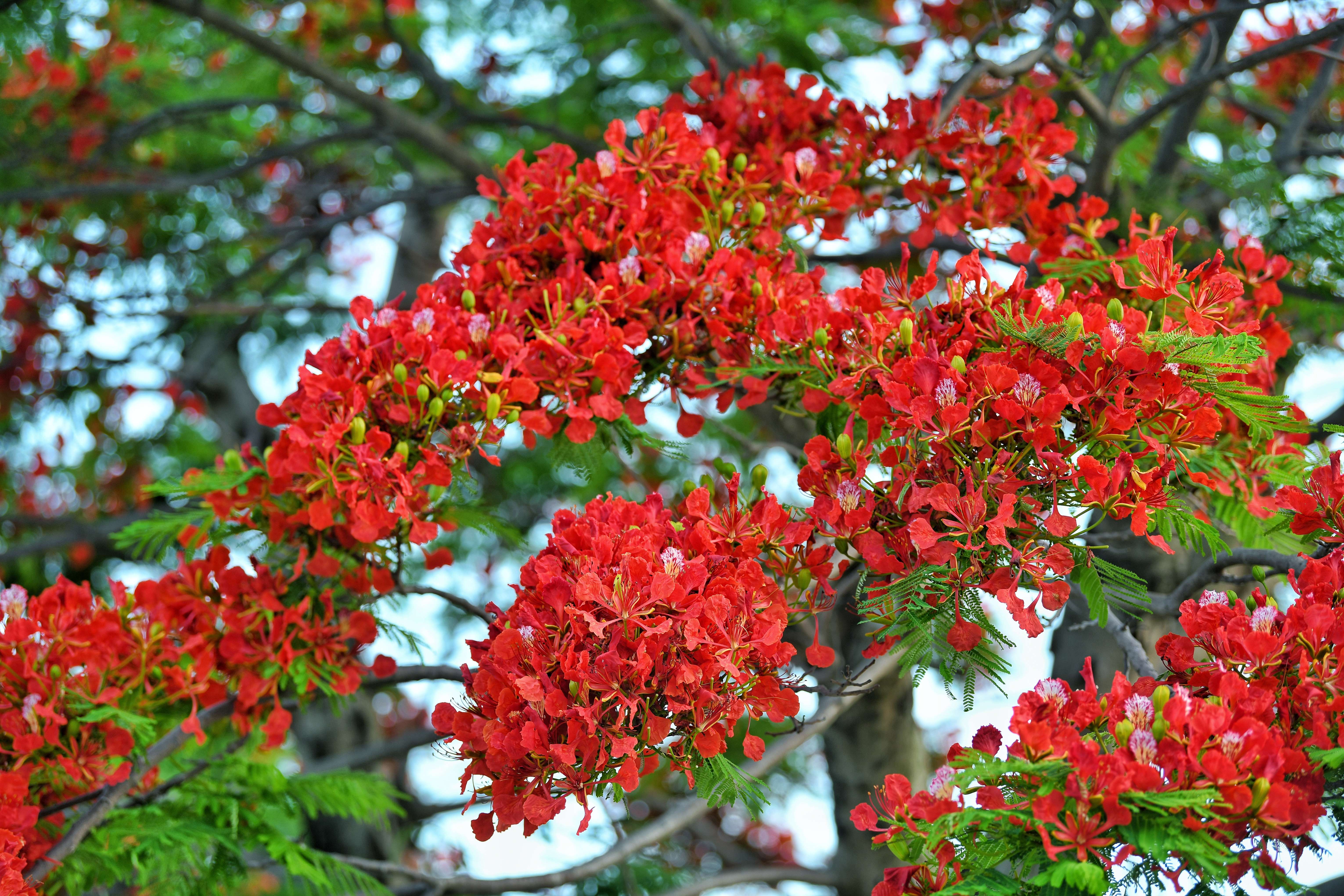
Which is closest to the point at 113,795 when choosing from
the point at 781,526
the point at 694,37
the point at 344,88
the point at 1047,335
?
the point at 781,526

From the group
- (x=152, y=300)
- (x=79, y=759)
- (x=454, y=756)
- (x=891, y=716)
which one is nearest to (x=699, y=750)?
(x=454, y=756)

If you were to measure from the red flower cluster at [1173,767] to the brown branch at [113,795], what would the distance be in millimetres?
1436

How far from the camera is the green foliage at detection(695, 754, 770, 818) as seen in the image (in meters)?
1.55

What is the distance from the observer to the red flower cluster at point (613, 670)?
1448mm

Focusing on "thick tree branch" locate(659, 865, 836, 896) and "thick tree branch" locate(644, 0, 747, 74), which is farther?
"thick tree branch" locate(644, 0, 747, 74)

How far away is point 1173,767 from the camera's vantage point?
4.44 feet

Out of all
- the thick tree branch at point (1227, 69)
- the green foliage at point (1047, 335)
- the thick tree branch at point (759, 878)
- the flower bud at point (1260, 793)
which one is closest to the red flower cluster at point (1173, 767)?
the flower bud at point (1260, 793)

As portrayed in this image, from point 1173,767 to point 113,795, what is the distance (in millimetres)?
1936

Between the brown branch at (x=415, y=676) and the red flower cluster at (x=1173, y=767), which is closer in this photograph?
the red flower cluster at (x=1173, y=767)

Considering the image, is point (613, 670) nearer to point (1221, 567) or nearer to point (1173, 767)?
point (1173, 767)

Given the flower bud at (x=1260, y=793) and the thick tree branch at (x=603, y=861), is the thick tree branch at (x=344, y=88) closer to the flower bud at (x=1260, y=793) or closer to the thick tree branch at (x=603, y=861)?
the thick tree branch at (x=603, y=861)

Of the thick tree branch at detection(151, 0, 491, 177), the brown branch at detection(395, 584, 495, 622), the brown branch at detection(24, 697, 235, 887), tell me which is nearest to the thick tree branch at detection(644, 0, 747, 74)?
the thick tree branch at detection(151, 0, 491, 177)

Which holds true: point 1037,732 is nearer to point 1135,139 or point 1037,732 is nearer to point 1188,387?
point 1188,387

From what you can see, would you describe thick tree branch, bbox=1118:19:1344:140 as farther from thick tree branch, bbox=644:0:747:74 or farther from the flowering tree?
thick tree branch, bbox=644:0:747:74
